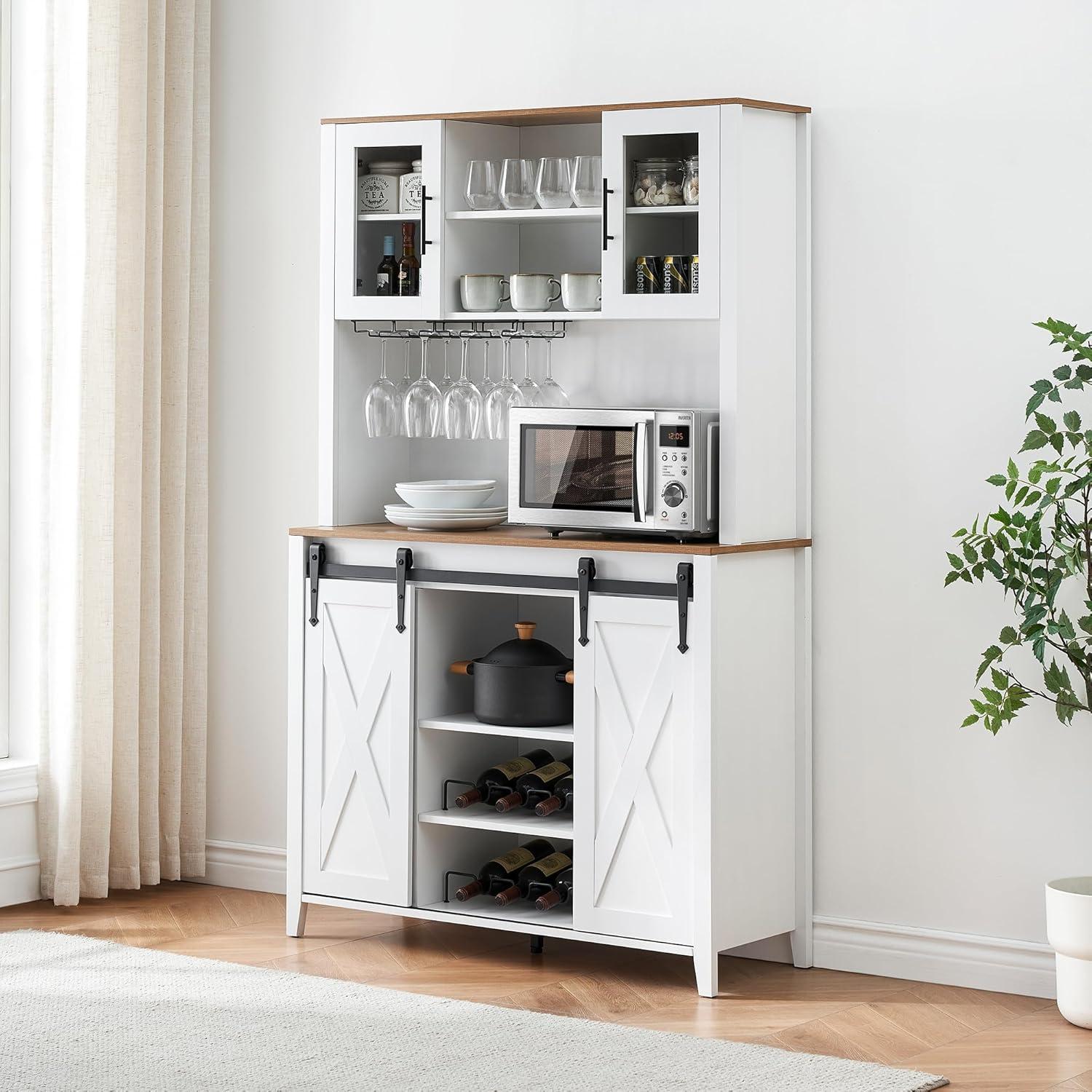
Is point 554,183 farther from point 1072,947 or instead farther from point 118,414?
point 1072,947

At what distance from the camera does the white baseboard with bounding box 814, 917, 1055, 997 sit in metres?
3.90

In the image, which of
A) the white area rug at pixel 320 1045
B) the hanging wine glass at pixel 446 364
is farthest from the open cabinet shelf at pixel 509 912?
the hanging wine glass at pixel 446 364

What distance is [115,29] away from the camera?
458cm

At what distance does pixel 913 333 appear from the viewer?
13.1 feet

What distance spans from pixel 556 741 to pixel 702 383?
998mm

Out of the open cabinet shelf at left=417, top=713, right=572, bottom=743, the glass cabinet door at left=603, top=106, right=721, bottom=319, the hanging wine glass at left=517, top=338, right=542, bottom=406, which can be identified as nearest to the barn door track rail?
the open cabinet shelf at left=417, top=713, right=572, bottom=743

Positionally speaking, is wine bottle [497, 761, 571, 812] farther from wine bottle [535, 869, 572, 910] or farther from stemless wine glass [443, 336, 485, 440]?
stemless wine glass [443, 336, 485, 440]

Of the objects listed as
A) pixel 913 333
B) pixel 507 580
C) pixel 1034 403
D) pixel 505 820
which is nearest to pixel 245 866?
pixel 505 820

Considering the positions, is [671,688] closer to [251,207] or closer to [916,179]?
[916,179]

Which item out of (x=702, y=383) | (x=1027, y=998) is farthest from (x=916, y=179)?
(x=1027, y=998)

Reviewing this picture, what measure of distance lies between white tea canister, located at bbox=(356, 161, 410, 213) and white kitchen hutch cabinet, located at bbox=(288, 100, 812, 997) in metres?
0.03

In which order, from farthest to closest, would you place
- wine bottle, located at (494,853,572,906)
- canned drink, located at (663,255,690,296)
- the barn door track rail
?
wine bottle, located at (494,853,572,906) → canned drink, located at (663,255,690,296) → the barn door track rail

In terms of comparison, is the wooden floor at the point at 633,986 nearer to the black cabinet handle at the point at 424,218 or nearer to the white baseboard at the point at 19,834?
the white baseboard at the point at 19,834

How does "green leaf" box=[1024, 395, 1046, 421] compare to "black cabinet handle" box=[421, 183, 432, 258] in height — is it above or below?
below
